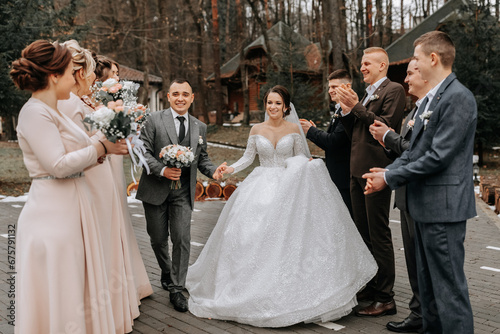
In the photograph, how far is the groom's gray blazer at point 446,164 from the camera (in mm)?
3227

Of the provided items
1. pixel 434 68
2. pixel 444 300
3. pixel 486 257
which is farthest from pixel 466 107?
pixel 486 257

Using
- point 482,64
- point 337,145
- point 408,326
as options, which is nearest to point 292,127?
point 337,145

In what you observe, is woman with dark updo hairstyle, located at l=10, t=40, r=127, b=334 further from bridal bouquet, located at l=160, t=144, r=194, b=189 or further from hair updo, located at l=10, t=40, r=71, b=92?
bridal bouquet, located at l=160, t=144, r=194, b=189

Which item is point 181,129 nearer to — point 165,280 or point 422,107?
point 165,280

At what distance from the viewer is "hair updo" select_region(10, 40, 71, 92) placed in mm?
3102

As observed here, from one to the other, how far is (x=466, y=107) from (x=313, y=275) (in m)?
1.98

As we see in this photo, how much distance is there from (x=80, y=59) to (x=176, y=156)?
1.23 m

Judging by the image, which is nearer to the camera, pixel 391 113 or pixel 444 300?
pixel 444 300

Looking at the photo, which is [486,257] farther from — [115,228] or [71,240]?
[71,240]

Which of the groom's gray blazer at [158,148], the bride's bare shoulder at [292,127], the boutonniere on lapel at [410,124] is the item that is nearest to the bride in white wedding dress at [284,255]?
the bride's bare shoulder at [292,127]

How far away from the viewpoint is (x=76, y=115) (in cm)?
381

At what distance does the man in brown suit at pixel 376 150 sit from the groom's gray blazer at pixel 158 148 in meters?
1.58

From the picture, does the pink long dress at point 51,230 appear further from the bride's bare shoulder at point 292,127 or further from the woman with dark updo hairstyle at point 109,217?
the bride's bare shoulder at point 292,127

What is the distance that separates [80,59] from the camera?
3.92 m
